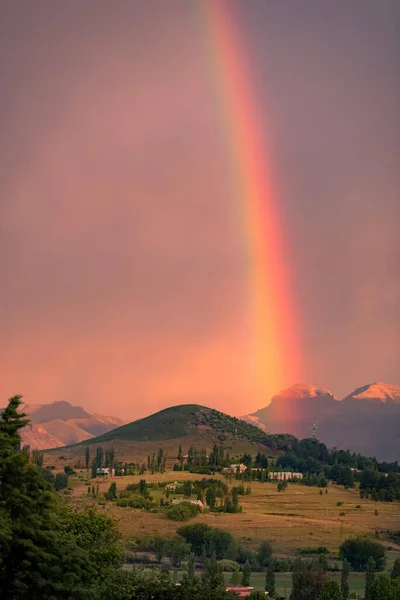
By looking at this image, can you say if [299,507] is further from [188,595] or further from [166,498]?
[188,595]

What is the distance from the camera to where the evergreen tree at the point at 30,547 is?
116ft

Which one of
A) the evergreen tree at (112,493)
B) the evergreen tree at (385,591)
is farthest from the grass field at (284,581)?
the evergreen tree at (112,493)

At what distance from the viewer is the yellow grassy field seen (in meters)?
142

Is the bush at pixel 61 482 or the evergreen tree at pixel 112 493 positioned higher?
the bush at pixel 61 482

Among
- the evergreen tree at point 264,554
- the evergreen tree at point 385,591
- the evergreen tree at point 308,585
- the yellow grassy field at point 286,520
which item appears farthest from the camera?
the yellow grassy field at point 286,520

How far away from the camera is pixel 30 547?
116 feet

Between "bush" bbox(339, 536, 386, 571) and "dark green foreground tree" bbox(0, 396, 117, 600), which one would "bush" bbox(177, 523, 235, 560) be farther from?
"dark green foreground tree" bbox(0, 396, 117, 600)

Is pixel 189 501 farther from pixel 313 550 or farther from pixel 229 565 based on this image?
pixel 229 565

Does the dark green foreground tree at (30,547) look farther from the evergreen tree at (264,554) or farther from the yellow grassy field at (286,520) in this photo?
the yellow grassy field at (286,520)

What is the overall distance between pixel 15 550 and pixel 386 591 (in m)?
56.9

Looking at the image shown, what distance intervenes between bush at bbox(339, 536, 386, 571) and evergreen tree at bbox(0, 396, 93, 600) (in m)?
99.1

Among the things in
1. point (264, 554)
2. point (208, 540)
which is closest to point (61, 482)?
point (208, 540)

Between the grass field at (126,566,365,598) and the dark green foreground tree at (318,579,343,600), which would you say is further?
the grass field at (126,566,365,598)

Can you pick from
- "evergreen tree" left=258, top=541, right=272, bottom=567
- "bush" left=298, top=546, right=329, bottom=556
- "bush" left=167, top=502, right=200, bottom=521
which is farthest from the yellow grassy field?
"evergreen tree" left=258, top=541, right=272, bottom=567
